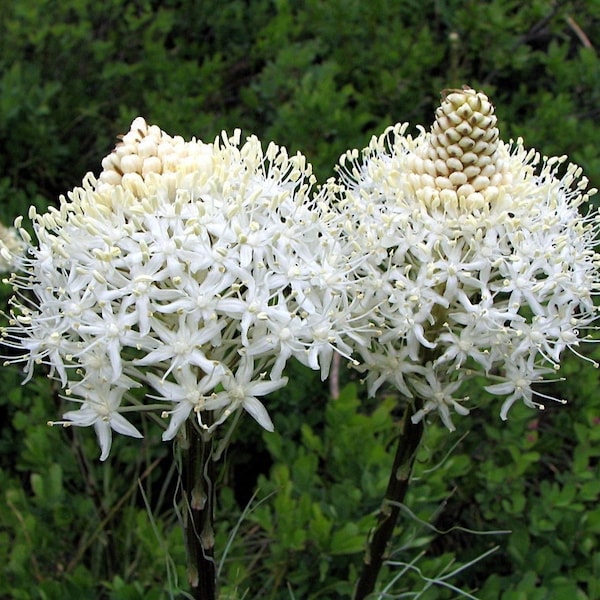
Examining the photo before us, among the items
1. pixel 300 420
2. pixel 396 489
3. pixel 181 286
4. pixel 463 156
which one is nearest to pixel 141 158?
pixel 181 286

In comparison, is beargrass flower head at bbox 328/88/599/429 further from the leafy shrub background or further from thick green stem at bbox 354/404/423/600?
the leafy shrub background

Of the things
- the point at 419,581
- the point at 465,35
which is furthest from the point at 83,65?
the point at 419,581

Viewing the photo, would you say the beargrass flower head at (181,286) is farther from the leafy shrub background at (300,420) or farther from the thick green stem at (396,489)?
the leafy shrub background at (300,420)

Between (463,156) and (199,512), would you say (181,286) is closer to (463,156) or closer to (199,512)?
(199,512)

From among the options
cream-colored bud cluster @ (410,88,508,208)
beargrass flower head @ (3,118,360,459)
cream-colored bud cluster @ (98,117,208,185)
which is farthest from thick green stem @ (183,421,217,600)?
cream-colored bud cluster @ (410,88,508,208)

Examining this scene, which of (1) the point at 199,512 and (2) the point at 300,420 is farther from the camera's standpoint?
(2) the point at 300,420

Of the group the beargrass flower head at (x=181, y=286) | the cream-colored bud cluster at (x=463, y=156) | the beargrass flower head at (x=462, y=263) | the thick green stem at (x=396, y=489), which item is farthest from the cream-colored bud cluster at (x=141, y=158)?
the thick green stem at (x=396, y=489)
